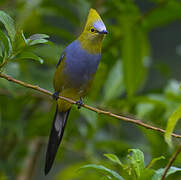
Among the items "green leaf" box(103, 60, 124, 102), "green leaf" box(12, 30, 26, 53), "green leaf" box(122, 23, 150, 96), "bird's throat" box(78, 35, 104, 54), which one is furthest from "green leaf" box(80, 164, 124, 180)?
"green leaf" box(103, 60, 124, 102)

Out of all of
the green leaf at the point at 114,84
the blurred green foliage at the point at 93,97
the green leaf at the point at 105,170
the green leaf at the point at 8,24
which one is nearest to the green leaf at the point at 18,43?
the green leaf at the point at 8,24

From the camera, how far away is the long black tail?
151 centimetres

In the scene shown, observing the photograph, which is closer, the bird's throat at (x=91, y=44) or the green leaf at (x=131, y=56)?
the bird's throat at (x=91, y=44)

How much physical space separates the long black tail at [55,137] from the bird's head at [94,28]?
386mm

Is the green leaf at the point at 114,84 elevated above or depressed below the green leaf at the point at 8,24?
below

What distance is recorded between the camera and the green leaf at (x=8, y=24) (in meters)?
1.07

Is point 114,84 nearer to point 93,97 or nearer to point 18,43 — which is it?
point 93,97

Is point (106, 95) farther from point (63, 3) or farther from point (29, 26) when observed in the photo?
point (63, 3)

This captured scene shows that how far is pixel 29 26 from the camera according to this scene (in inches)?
94.9

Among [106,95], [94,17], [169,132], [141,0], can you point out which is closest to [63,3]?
[141,0]

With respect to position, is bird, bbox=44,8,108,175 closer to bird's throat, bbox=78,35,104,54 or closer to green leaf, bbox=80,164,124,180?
bird's throat, bbox=78,35,104,54

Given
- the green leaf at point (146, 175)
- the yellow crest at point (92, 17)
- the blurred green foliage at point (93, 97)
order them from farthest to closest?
the blurred green foliage at point (93, 97)
the yellow crest at point (92, 17)
the green leaf at point (146, 175)

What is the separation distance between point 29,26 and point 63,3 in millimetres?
869

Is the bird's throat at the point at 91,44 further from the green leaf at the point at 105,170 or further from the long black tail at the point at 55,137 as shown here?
the green leaf at the point at 105,170
